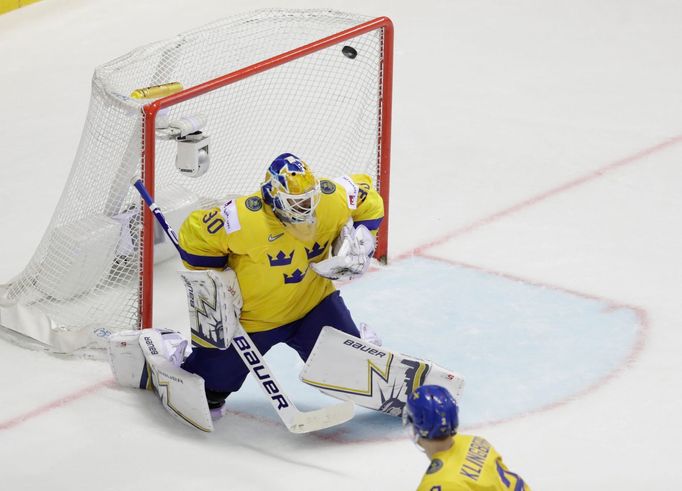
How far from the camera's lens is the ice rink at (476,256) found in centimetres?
438

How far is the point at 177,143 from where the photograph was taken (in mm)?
5180

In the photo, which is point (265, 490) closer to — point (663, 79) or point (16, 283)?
point (16, 283)

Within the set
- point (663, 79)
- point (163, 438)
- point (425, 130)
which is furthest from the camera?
point (663, 79)

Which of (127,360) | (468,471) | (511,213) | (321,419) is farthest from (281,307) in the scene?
(511,213)

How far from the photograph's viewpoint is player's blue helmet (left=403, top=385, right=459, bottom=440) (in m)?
3.08

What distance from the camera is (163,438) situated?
4488 millimetres

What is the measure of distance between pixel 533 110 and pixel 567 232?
1.63 meters

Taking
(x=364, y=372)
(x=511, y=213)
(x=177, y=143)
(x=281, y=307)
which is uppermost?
(x=177, y=143)

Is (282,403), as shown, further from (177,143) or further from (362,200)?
(177,143)

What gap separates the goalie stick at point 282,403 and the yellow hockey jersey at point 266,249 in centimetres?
7

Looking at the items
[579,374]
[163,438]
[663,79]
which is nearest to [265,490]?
[163,438]

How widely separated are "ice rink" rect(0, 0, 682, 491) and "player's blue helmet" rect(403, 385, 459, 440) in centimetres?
111

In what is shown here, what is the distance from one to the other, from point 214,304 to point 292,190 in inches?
17.3

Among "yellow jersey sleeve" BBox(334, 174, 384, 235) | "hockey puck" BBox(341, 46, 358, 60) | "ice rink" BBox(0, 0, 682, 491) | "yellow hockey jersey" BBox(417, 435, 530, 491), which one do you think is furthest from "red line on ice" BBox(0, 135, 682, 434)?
"yellow hockey jersey" BBox(417, 435, 530, 491)
